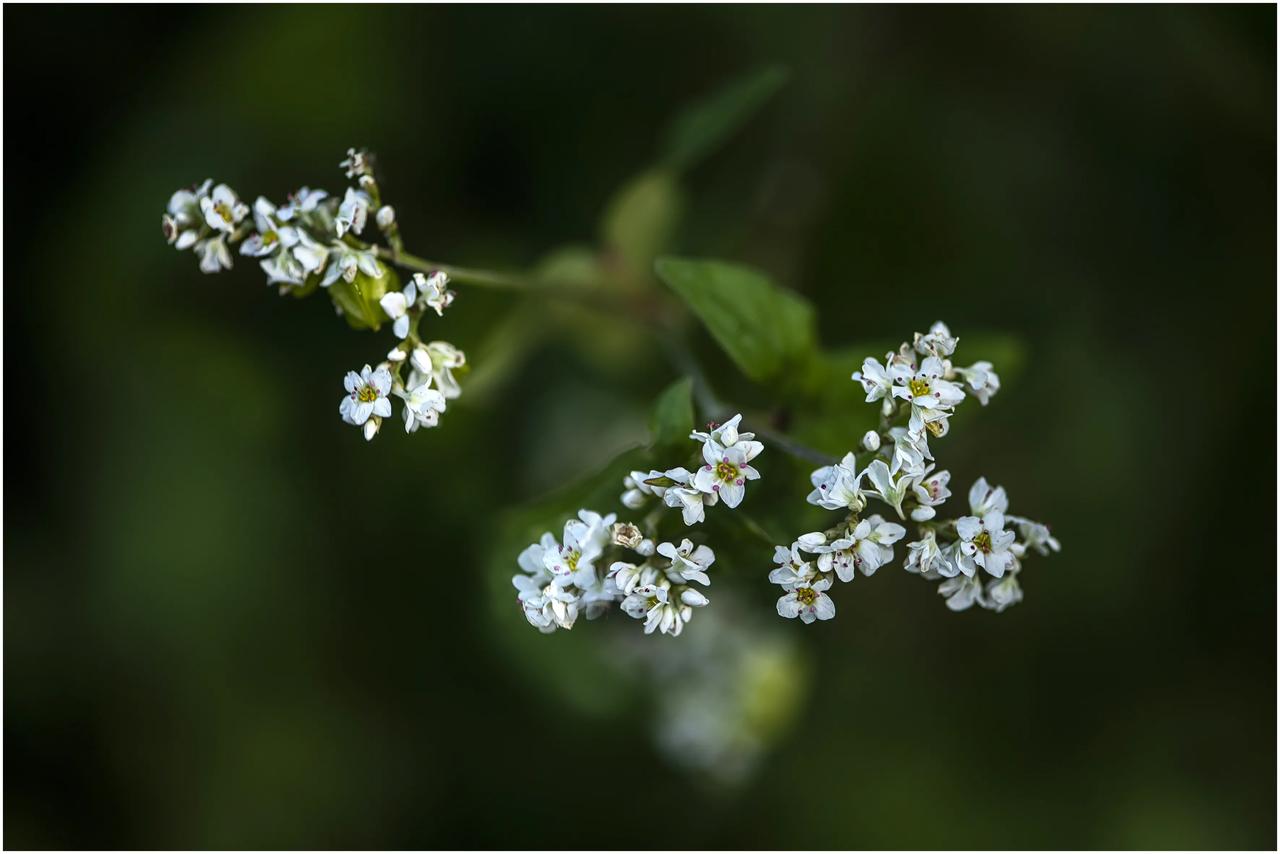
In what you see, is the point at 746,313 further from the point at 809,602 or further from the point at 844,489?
the point at 809,602

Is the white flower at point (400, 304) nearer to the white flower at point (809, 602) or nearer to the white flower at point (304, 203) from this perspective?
the white flower at point (304, 203)

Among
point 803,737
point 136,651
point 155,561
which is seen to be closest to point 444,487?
point 155,561

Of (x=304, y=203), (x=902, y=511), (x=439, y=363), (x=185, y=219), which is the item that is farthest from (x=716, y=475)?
(x=185, y=219)

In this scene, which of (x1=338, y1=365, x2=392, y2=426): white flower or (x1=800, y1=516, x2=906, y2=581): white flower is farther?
(x1=338, y1=365, x2=392, y2=426): white flower

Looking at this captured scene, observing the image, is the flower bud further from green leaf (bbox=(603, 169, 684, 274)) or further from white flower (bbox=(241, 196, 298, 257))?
green leaf (bbox=(603, 169, 684, 274))

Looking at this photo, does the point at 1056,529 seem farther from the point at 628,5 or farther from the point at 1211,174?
the point at 628,5

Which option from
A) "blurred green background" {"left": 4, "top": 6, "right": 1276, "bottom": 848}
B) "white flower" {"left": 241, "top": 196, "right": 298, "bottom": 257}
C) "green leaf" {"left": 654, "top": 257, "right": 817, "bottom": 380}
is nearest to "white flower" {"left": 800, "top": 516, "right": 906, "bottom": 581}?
"green leaf" {"left": 654, "top": 257, "right": 817, "bottom": 380}
